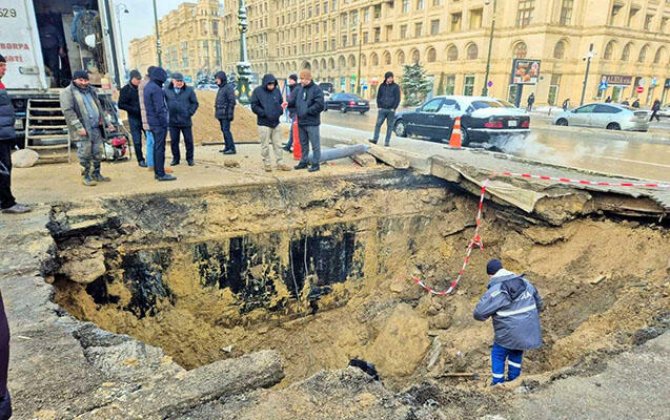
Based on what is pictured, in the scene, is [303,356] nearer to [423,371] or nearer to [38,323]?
[423,371]

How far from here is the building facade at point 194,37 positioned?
287 feet

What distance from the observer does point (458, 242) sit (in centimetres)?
762

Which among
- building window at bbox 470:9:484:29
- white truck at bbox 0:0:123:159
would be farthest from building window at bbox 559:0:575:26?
white truck at bbox 0:0:123:159

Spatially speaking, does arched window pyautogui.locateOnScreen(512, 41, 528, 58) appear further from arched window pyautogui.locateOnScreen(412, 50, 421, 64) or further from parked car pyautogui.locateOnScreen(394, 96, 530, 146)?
parked car pyautogui.locateOnScreen(394, 96, 530, 146)

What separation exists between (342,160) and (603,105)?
1703cm

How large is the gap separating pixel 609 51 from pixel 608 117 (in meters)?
25.9

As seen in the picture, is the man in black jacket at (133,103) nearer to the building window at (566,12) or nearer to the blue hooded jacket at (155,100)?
the blue hooded jacket at (155,100)

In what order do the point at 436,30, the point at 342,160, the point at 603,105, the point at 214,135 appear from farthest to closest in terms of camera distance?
1. the point at 436,30
2. the point at 603,105
3. the point at 214,135
4. the point at 342,160

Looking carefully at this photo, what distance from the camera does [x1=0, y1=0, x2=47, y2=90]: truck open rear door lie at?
25.5 feet

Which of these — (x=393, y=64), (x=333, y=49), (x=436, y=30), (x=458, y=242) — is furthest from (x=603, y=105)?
(x=333, y=49)

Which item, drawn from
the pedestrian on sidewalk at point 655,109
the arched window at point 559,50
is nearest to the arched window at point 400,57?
the arched window at point 559,50

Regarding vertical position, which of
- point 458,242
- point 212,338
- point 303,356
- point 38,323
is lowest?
point 303,356

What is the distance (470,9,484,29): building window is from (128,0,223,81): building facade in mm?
53885

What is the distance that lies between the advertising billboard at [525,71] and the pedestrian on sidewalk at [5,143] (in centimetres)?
2926
